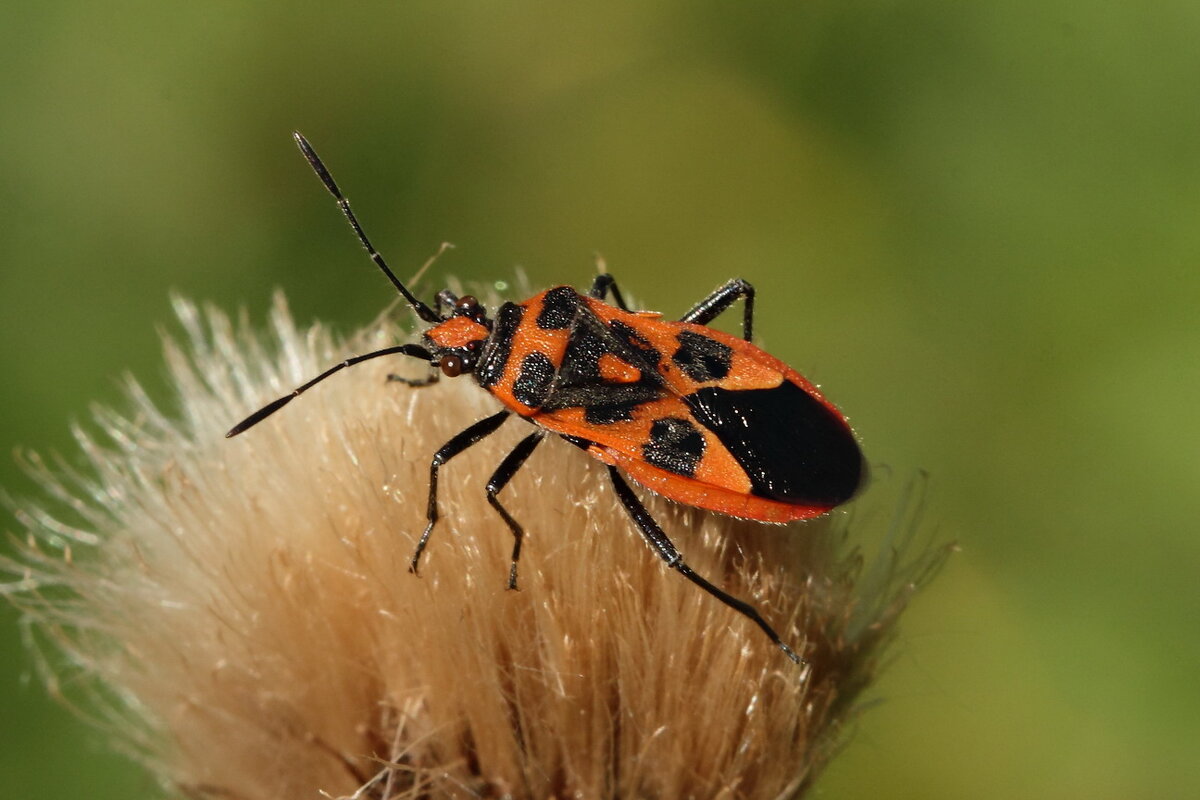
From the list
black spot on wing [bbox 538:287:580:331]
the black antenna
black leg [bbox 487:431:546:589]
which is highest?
the black antenna

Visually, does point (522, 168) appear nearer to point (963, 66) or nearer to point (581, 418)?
point (963, 66)

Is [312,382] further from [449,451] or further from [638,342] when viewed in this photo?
[638,342]

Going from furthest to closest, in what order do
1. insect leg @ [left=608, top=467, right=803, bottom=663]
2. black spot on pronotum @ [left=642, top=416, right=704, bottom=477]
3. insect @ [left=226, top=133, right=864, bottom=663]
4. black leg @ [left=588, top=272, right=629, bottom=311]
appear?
1. black leg @ [left=588, top=272, right=629, bottom=311]
2. black spot on pronotum @ [left=642, top=416, right=704, bottom=477]
3. insect @ [left=226, top=133, right=864, bottom=663]
4. insect leg @ [left=608, top=467, right=803, bottom=663]

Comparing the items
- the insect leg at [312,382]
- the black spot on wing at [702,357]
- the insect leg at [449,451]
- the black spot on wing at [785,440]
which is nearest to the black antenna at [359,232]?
the insect leg at [312,382]

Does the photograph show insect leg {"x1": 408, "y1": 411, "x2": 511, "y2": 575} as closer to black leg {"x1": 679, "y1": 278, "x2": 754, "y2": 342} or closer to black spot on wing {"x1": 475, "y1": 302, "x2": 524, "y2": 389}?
black spot on wing {"x1": 475, "y1": 302, "x2": 524, "y2": 389}

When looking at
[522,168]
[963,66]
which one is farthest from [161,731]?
[963,66]

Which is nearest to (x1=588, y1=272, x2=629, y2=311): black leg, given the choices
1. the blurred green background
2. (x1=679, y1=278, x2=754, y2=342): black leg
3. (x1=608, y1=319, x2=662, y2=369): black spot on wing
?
(x1=679, y1=278, x2=754, y2=342): black leg
